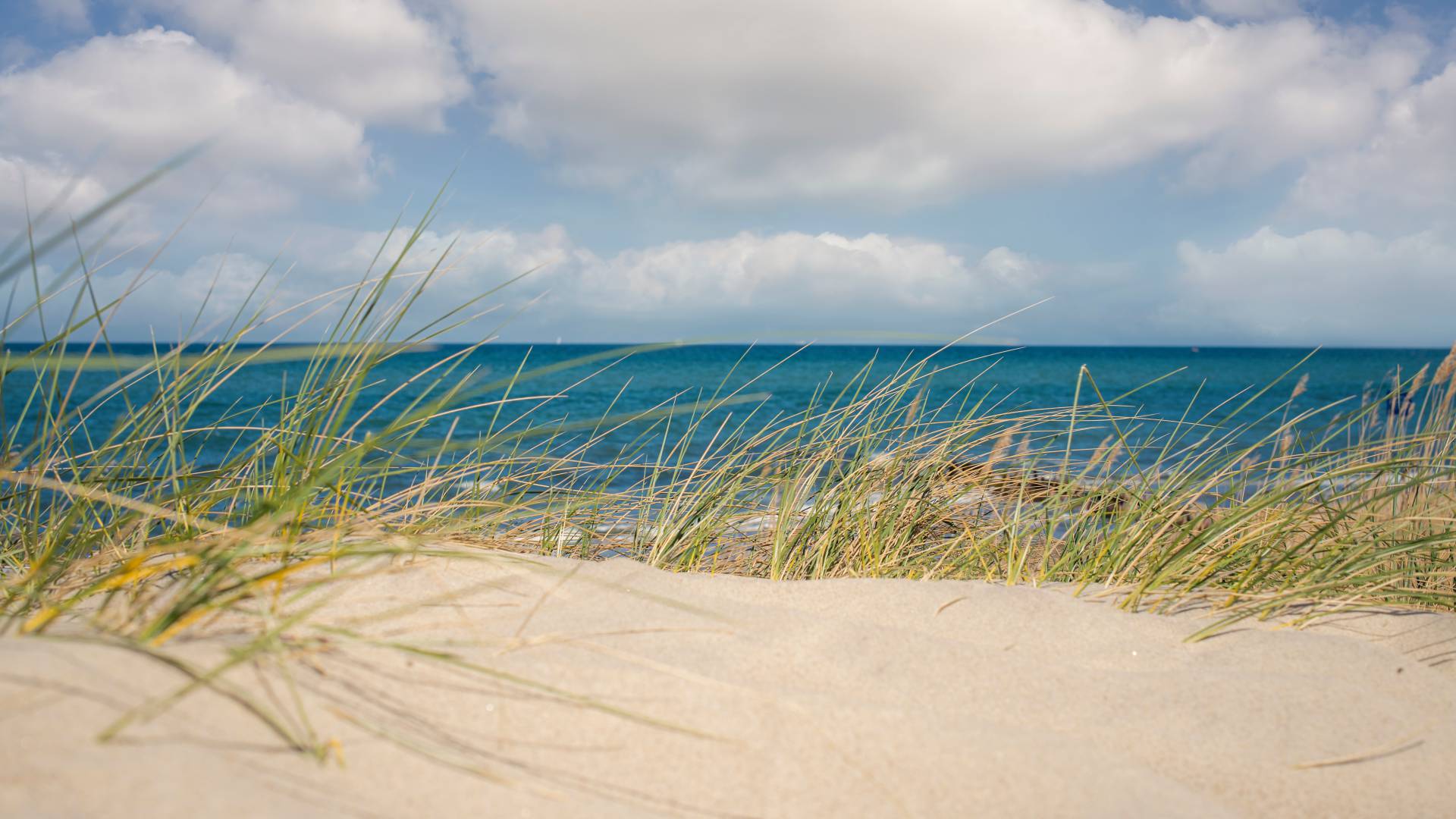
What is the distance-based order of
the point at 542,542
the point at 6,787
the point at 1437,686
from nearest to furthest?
1. the point at 6,787
2. the point at 1437,686
3. the point at 542,542

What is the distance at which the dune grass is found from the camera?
1372 millimetres

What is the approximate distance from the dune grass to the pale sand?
0.25 feet

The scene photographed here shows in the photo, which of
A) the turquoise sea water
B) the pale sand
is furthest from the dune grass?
the turquoise sea water

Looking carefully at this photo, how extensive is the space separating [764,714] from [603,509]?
1708mm

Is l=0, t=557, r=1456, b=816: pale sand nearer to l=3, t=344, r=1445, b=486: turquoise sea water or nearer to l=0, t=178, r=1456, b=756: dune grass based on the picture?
l=0, t=178, r=1456, b=756: dune grass

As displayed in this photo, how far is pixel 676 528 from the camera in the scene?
2.46m

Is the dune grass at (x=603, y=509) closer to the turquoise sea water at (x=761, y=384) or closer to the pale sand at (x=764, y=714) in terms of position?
the pale sand at (x=764, y=714)

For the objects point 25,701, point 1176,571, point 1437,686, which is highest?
point 25,701

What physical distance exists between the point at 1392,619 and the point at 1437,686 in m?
0.32

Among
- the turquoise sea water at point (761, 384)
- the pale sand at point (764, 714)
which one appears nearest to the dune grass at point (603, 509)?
the pale sand at point (764, 714)

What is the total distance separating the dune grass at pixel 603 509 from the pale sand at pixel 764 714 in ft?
0.25

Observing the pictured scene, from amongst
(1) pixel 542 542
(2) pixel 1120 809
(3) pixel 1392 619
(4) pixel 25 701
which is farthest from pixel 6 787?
(3) pixel 1392 619

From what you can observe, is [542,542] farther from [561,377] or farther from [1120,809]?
[561,377]

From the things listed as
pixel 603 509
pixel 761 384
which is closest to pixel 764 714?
pixel 603 509
